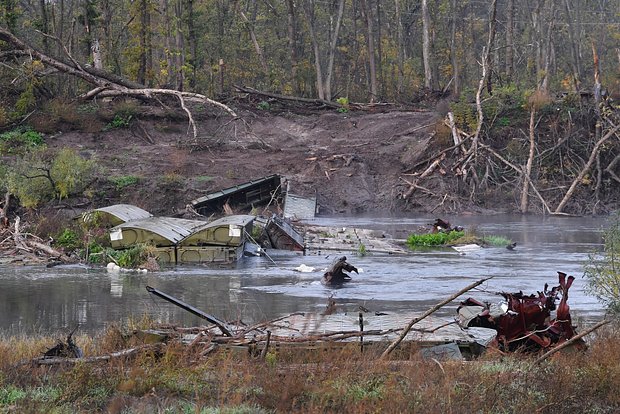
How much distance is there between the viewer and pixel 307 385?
423 inches

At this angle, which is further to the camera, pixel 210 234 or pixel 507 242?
pixel 507 242

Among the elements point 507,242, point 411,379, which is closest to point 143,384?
point 411,379

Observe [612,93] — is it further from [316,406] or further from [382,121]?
[316,406]

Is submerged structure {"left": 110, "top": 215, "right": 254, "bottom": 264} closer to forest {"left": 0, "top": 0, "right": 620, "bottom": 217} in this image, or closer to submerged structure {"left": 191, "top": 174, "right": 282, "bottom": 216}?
submerged structure {"left": 191, "top": 174, "right": 282, "bottom": 216}

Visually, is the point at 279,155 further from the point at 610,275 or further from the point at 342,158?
the point at 610,275

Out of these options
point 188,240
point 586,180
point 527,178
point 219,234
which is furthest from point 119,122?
point 586,180

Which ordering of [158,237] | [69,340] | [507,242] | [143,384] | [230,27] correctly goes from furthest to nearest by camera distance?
[230,27] < [507,242] < [158,237] < [69,340] < [143,384]

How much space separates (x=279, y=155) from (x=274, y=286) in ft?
76.3

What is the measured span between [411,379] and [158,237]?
17.7 m

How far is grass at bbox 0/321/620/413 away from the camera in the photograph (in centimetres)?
1021

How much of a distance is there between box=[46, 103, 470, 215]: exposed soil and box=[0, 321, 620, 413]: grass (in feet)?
90.4

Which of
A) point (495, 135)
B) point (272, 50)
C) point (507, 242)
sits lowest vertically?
point (507, 242)

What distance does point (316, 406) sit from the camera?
9922 mm

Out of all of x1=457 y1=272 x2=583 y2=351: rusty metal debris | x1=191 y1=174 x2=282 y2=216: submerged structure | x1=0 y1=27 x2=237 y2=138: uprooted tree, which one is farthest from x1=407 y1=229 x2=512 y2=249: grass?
x1=457 y1=272 x2=583 y2=351: rusty metal debris
